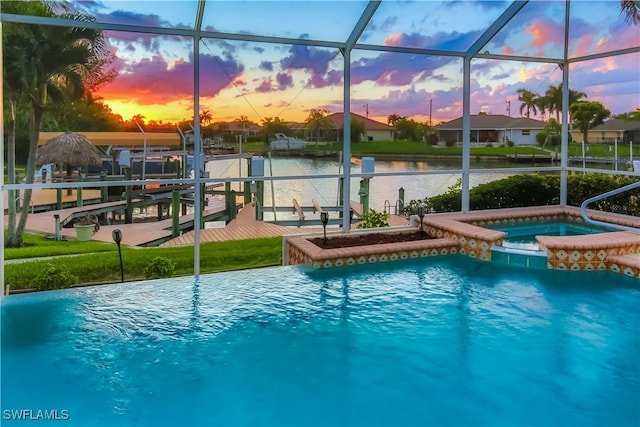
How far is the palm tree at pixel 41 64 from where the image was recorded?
26.9ft

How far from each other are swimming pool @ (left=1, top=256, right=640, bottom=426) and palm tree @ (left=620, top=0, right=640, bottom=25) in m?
5.10

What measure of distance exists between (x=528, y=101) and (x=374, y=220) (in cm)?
444

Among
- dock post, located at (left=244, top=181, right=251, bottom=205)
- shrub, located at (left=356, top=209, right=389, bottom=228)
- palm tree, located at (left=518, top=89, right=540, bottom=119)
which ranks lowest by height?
shrub, located at (left=356, top=209, right=389, bottom=228)

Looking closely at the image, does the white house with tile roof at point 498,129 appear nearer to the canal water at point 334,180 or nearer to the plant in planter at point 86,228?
the canal water at point 334,180

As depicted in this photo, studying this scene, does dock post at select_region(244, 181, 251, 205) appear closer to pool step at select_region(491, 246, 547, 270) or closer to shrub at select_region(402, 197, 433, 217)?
shrub at select_region(402, 197, 433, 217)

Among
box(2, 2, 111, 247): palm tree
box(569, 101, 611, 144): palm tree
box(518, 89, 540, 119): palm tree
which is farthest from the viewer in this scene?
box(518, 89, 540, 119): palm tree

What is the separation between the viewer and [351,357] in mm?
4875

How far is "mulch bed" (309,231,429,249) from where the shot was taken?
343 inches

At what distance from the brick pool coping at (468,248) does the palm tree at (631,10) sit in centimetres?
353

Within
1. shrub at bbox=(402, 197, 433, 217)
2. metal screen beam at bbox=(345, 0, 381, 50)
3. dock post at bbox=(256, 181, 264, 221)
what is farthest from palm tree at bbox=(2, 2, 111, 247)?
shrub at bbox=(402, 197, 433, 217)

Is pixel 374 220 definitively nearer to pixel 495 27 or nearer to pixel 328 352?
pixel 495 27

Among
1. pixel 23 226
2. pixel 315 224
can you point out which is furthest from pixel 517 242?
pixel 23 226

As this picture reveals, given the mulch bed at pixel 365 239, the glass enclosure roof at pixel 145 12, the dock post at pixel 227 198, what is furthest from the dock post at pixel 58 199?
the mulch bed at pixel 365 239

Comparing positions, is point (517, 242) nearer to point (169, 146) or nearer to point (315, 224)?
point (315, 224)
